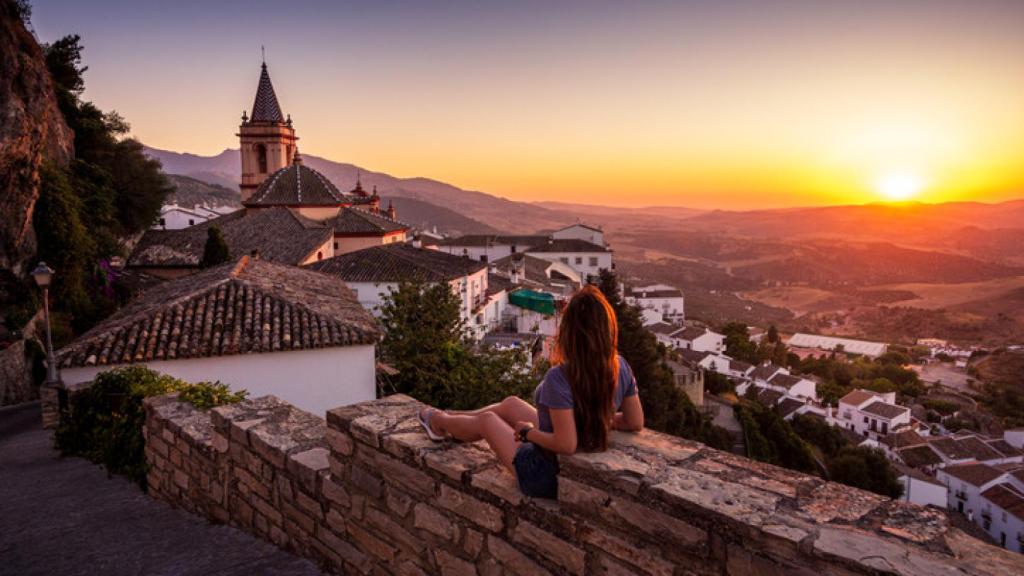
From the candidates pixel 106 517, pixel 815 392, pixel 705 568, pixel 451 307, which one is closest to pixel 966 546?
pixel 705 568

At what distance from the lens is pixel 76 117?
24.7 metres

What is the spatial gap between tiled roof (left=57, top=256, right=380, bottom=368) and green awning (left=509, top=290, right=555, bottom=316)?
64.5 ft

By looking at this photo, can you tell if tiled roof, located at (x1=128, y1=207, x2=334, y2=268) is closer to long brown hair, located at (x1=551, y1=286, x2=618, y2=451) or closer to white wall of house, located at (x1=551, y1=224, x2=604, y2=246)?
Result: long brown hair, located at (x1=551, y1=286, x2=618, y2=451)

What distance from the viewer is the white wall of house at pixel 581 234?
6881 cm

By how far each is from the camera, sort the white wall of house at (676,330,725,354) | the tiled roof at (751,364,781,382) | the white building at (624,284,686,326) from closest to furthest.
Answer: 1. the tiled roof at (751,364,781,382)
2. the white wall of house at (676,330,725,354)
3. the white building at (624,284,686,326)

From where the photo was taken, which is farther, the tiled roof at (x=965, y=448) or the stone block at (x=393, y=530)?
the tiled roof at (x=965, y=448)

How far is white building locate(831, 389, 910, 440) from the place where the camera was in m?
37.6

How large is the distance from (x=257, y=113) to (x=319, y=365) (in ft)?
124

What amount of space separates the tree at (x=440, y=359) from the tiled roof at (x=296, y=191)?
2466 cm

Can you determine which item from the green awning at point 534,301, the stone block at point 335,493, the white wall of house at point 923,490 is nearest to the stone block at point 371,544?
the stone block at point 335,493

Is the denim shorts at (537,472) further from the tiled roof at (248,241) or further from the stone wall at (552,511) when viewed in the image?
the tiled roof at (248,241)

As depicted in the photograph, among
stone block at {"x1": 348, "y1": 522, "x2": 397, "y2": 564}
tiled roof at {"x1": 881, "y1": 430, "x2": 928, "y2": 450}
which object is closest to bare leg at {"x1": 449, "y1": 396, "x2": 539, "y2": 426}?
stone block at {"x1": 348, "y1": 522, "x2": 397, "y2": 564}

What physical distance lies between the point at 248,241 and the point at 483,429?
27595mm

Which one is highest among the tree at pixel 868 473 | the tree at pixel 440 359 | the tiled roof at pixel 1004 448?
the tree at pixel 440 359
